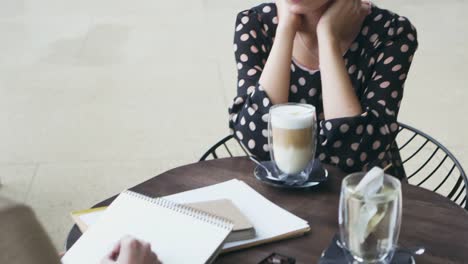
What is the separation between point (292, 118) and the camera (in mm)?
1189

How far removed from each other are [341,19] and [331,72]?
0.18 m

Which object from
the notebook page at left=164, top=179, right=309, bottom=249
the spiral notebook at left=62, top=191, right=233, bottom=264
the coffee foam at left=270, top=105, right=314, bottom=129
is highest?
the coffee foam at left=270, top=105, right=314, bottom=129

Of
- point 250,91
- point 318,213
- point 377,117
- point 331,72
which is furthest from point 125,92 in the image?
point 318,213

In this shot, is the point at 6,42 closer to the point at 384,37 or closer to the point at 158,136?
the point at 158,136

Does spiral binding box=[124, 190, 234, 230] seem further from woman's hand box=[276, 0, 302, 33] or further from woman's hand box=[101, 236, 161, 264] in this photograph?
woman's hand box=[276, 0, 302, 33]

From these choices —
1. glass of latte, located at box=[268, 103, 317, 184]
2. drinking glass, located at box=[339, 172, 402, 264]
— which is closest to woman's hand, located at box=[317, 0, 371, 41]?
glass of latte, located at box=[268, 103, 317, 184]

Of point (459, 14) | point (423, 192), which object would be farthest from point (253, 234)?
point (459, 14)

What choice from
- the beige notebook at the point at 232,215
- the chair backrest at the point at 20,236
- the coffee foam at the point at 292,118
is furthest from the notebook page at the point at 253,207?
the chair backrest at the point at 20,236

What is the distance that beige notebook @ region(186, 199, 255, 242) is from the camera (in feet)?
3.35

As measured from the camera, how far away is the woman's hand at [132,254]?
831 millimetres

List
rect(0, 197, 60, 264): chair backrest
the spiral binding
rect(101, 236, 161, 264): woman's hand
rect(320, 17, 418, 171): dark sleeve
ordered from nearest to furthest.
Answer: rect(0, 197, 60, 264): chair backrest → rect(101, 236, 161, 264): woman's hand → the spiral binding → rect(320, 17, 418, 171): dark sleeve

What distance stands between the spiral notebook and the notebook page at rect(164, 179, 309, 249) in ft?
0.23

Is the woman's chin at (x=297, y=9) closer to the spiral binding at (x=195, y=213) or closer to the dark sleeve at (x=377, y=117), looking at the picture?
the dark sleeve at (x=377, y=117)

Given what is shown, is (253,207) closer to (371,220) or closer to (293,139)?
(293,139)
